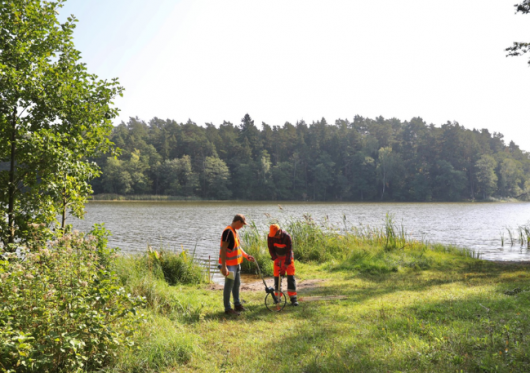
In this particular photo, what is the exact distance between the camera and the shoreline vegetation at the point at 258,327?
147 inches

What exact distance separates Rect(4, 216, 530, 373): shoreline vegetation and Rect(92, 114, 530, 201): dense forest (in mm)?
77229

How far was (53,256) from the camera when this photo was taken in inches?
165

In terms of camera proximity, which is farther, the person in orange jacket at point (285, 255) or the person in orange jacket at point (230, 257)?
the person in orange jacket at point (285, 255)

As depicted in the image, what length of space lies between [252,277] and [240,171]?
7806 centimetres

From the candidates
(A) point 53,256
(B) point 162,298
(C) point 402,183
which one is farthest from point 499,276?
(C) point 402,183

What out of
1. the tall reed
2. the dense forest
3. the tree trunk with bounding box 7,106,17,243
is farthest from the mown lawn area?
the dense forest

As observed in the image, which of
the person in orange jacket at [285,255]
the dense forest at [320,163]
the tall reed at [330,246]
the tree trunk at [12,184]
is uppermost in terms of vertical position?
the dense forest at [320,163]

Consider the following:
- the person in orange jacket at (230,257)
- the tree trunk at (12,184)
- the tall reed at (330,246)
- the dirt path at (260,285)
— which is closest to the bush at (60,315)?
the person in orange jacket at (230,257)

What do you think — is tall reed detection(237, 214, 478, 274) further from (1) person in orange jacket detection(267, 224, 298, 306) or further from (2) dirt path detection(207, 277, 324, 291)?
(1) person in orange jacket detection(267, 224, 298, 306)

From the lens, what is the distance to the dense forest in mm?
85688

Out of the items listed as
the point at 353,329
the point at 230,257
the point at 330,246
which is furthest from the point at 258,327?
the point at 330,246

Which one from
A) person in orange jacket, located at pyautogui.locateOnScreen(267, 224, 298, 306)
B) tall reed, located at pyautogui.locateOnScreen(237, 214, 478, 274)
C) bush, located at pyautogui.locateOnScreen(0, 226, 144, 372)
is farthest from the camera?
tall reed, located at pyautogui.locateOnScreen(237, 214, 478, 274)

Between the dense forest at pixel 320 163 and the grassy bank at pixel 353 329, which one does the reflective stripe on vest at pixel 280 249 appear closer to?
the grassy bank at pixel 353 329

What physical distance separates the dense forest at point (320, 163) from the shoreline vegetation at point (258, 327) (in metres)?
77.2
